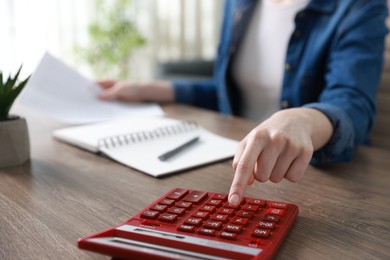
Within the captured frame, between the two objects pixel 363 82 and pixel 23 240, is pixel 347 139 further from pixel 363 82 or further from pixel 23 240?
pixel 23 240

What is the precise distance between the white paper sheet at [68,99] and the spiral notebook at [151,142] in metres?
0.07

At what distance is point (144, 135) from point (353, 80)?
39cm

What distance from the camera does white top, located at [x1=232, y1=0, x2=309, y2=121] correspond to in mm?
1202

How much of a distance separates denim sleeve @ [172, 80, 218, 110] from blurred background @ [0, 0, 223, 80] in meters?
0.77

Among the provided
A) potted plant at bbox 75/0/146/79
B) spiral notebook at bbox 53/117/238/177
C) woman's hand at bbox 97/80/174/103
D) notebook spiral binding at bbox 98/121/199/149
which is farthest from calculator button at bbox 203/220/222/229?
potted plant at bbox 75/0/146/79

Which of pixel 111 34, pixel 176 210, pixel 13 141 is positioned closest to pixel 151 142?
pixel 13 141

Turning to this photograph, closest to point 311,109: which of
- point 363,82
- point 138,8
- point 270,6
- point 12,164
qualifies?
point 363,82

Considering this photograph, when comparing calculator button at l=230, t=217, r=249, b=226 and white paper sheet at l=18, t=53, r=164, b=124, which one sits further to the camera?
white paper sheet at l=18, t=53, r=164, b=124

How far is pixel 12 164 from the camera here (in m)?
0.68

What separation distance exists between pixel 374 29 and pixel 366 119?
22 cm

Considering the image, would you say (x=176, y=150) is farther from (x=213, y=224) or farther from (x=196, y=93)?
(x=196, y=93)

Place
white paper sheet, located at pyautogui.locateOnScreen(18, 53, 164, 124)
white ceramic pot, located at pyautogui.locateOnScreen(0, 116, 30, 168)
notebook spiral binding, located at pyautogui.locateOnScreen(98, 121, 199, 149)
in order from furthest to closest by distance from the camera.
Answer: white paper sheet, located at pyautogui.locateOnScreen(18, 53, 164, 124) < notebook spiral binding, located at pyautogui.locateOnScreen(98, 121, 199, 149) < white ceramic pot, located at pyautogui.locateOnScreen(0, 116, 30, 168)

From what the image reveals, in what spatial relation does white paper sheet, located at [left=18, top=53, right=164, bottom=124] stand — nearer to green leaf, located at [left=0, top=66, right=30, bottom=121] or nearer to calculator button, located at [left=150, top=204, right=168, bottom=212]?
green leaf, located at [left=0, top=66, right=30, bottom=121]

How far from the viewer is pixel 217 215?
0.45 metres
